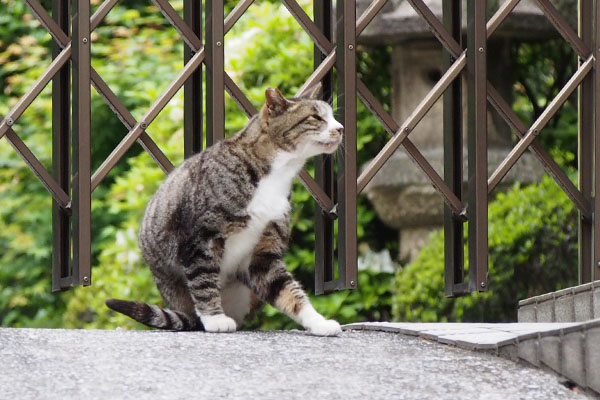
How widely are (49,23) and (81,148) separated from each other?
57 cm

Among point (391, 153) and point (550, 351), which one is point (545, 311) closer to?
point (391, 153)

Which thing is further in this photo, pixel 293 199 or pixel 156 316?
pixel 293 199

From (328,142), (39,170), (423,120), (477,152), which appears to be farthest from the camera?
(423,120)

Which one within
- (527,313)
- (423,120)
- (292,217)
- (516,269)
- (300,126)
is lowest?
(527,313)

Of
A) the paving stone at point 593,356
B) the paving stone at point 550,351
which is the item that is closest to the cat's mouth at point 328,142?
the paving stone at point 550,351

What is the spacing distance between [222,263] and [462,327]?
105 centimetres

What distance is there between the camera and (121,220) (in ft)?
37.3

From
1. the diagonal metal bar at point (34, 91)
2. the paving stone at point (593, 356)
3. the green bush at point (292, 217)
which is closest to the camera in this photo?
the paving stone at point (593, 356)

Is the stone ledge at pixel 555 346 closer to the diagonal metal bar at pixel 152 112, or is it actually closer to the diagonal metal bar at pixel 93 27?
the diagonal metal bar at pixel 152 112

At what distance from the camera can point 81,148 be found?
5316mm

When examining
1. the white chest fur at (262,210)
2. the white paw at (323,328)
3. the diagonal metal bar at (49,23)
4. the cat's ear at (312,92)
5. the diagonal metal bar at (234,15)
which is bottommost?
the white paw at (323,328)

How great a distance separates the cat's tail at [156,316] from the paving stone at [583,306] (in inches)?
63.4

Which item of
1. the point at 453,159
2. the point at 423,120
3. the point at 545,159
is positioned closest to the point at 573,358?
the point at 453,159

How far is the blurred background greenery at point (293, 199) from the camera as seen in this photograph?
26.0 feet
